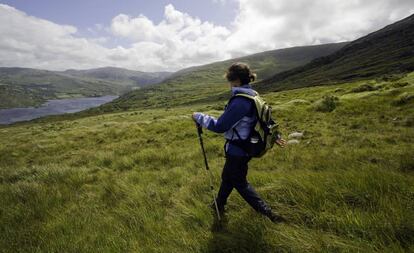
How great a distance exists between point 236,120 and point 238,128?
0.67 feet

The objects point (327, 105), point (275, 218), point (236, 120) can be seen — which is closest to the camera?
point (275, 218)

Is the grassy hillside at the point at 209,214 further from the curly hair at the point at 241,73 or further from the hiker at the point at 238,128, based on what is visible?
the curly hair at the point at 241,73

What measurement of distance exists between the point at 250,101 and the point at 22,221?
13.6ft

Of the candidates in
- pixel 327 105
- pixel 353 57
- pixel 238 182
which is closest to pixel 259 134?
pixel 238 182

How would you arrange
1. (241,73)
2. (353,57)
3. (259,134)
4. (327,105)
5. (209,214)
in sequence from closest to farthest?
(259,134) < (241,73) < (209,214) < (327,105) < (353,57)

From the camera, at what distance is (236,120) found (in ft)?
12.3

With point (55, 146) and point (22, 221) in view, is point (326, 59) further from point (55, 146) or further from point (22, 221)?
point (22, 221)

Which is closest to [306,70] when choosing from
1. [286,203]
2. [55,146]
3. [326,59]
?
[326,59]

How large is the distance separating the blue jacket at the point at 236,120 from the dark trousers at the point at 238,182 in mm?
121

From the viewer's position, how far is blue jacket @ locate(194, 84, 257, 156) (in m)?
3.76

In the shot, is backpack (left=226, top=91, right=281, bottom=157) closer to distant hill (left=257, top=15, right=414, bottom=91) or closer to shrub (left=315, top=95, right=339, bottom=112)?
shrub (left=315, top=95, right=339, bottom=112)

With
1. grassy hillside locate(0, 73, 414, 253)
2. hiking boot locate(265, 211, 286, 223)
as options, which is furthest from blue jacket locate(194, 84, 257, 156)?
grassy hillside locate(0, 73, 414, 253)

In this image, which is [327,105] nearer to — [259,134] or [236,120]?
[259,134]

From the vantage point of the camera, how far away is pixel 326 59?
161250 mm
